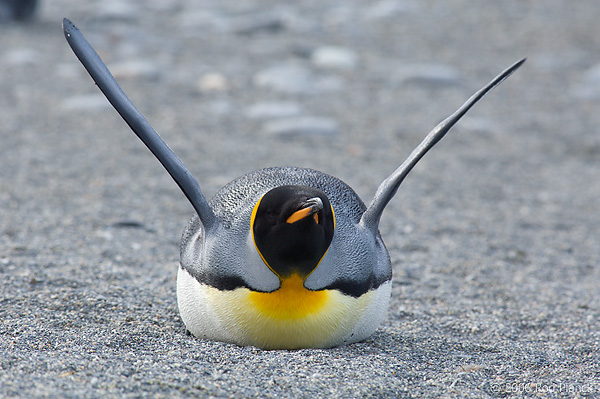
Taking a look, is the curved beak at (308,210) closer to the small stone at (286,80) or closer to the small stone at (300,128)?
the small stone at (300,128)

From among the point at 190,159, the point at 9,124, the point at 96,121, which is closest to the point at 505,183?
the point at 190,159

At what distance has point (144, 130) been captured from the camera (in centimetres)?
265

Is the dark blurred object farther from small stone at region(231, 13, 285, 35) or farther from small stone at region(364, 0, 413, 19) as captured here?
small stone at region(364, 0, 413, 19)

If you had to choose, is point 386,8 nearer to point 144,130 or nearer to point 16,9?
point 16,9

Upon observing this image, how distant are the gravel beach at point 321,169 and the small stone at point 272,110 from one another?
0.06ft

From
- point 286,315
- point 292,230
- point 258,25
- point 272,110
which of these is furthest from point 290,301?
point 258,25

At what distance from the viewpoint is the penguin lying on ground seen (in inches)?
93.2

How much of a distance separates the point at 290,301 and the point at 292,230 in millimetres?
247

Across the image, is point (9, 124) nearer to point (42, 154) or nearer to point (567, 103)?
point (42, 154)

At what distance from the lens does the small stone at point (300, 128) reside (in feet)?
22.4

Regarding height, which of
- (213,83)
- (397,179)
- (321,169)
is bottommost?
(321,169)

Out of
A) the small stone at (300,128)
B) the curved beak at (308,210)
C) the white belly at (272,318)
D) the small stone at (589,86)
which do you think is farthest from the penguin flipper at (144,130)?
the small stone at (589,86)

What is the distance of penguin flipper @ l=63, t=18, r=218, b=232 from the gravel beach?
442 mm

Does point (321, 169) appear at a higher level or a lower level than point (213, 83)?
lower
